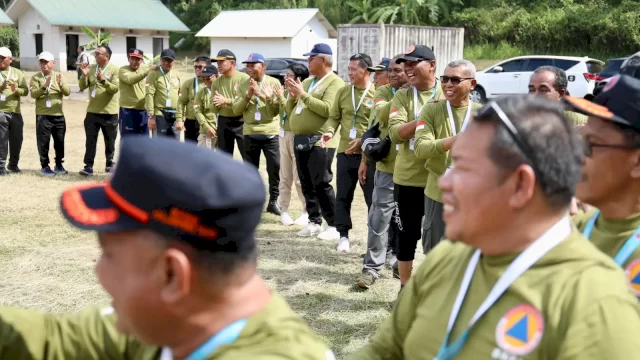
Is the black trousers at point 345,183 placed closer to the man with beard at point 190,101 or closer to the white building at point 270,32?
the man with beard at point 190,101

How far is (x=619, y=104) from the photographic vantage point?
2.36 m

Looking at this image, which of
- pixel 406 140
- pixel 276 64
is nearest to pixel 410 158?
pixel 406 140

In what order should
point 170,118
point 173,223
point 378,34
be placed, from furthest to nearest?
point 378,34, point 170,118, point 173,223

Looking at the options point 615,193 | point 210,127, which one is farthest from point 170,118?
point 615,193

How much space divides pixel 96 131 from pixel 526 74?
14.3 meters

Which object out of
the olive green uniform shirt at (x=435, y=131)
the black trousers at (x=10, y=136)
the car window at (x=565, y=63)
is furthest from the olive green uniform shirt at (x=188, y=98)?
the car window at (x=565, y=63)

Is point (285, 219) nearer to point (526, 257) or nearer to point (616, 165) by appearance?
point (616, 165)

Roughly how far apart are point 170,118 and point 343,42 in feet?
40.8

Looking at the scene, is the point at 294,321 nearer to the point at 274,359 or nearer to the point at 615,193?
the point at 274,359

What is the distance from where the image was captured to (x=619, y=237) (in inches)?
94.8

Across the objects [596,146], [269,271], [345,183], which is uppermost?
[596,146]

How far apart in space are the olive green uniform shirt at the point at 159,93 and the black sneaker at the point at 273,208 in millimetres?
3056

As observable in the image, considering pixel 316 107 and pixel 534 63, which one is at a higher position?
pixel 534 63

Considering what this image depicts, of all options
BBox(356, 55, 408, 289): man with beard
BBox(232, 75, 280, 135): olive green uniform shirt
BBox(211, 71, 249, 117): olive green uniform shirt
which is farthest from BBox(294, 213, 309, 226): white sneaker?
BBox(356, 55, 408, 289): man with beard
